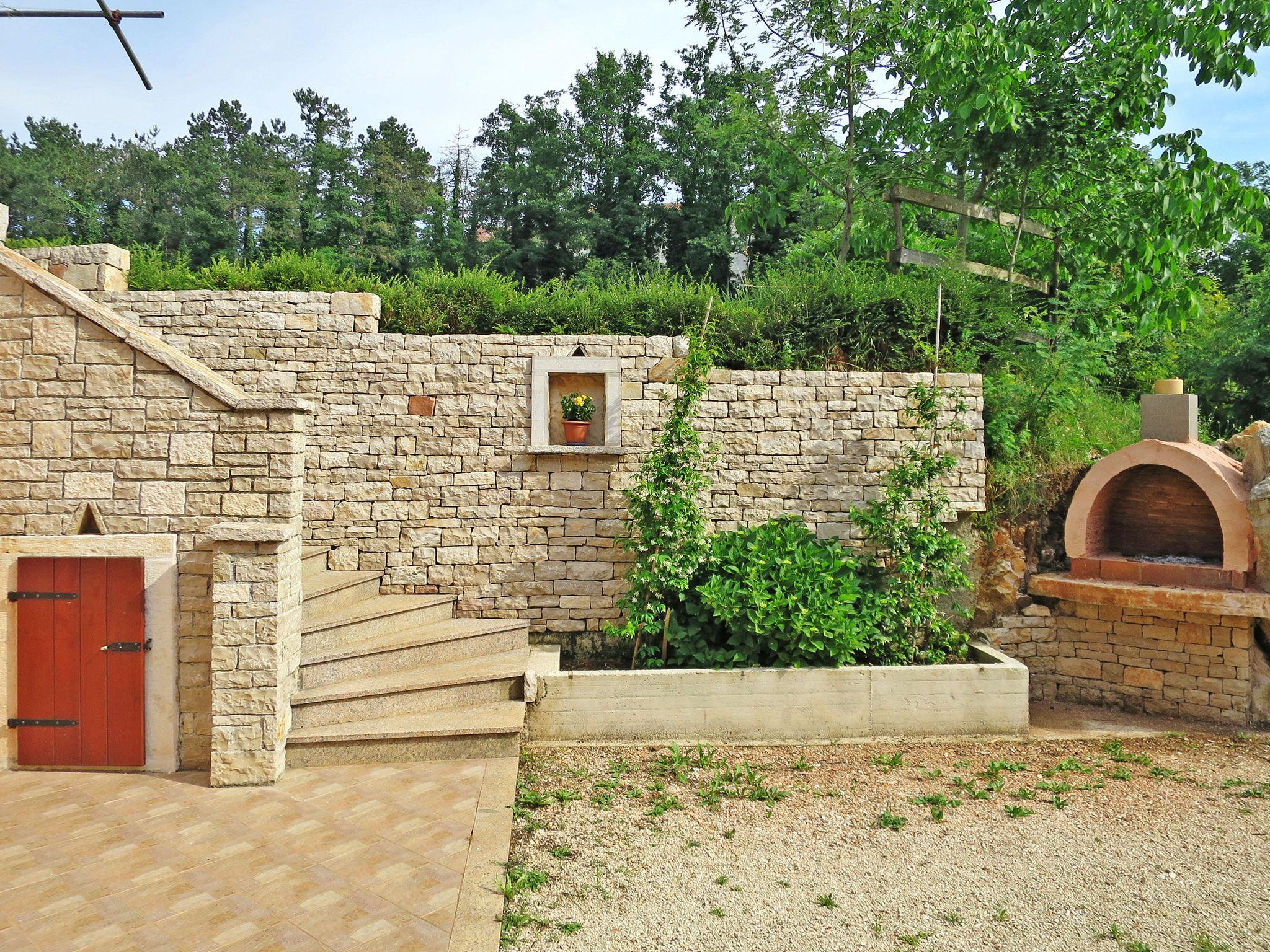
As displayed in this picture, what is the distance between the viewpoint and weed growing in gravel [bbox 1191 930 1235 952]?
326 centimetres

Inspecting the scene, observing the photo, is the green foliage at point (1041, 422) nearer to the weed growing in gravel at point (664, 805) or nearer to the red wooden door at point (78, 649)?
the weed growing in gravel at point (664, 805)

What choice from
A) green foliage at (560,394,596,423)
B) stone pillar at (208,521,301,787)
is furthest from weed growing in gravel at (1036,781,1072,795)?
stone pillar at (208,521,301,787)

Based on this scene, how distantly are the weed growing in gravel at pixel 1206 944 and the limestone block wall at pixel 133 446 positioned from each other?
558 cm

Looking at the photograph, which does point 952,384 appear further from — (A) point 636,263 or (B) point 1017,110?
(A) point 636,263

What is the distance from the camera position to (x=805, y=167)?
9961 millimetres

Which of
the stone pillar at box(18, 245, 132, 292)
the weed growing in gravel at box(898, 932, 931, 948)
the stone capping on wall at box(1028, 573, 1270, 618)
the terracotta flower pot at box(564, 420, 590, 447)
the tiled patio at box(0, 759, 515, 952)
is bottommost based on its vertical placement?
the weed growing in gravel at box(898, 932, 931, 948)

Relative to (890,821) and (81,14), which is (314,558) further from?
(890,821)

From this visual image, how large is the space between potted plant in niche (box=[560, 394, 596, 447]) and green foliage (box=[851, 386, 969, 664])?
105 inches

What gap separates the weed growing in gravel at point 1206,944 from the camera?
128 inches

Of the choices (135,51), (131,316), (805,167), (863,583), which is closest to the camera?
(135,51)

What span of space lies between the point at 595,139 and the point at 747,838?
19.5m

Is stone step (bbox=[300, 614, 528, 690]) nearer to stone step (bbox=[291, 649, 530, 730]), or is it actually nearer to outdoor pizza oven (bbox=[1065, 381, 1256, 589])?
stone step (bbox=[291, 649, 530, 730])

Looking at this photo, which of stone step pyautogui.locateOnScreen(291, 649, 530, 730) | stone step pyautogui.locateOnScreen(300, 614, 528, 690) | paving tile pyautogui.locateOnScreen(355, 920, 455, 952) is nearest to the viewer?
paving tile pyautogui.locateOnScreen(355, 920, 455, 952)

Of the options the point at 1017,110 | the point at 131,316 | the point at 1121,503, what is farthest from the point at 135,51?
the point at 1121,503
